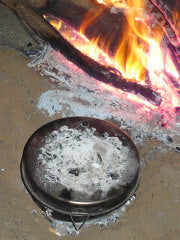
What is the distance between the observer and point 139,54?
329cm

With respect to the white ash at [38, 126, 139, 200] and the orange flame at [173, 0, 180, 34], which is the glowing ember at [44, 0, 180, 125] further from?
the white ash at [38, 126, 139, 200]

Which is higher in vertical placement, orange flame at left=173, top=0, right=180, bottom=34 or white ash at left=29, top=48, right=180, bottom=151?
orange flame at left=173, top=0, right=180, bottom=34

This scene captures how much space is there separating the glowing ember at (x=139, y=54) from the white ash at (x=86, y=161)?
109 cm

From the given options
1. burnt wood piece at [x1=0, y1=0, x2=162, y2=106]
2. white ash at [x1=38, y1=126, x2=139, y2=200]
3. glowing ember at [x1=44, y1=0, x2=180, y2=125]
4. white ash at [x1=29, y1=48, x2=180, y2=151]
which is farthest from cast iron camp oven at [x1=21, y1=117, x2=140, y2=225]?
glowing ember at [x1=44, y1=0, x2=180, y2=125]

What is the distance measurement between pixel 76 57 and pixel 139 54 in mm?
670

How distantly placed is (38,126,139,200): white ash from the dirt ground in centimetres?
49

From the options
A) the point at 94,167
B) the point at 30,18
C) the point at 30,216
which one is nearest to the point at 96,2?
the point at 30,18

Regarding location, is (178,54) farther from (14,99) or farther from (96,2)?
(14,99)

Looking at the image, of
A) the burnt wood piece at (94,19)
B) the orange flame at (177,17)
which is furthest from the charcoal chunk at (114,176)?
the orange flame at (177,17)

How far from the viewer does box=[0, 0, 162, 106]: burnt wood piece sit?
10.4 ft

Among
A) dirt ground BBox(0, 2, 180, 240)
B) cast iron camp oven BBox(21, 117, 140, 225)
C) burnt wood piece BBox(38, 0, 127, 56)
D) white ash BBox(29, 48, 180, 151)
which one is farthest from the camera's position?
burnt wood piece BBox(38, 0, 127, 56)

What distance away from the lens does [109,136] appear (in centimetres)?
235

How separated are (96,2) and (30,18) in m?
0.80

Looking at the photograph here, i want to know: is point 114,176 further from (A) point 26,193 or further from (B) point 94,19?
(B) point 94,19
